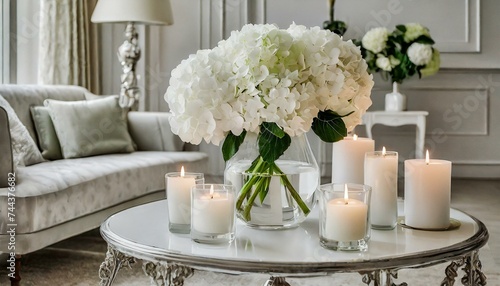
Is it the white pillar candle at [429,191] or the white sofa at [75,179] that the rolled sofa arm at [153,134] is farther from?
the white pillar candle at [429,191]

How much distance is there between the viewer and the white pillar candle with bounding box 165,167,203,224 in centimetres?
122

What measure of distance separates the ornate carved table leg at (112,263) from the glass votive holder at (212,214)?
0.21 m

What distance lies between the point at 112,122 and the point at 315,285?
1.53 meters

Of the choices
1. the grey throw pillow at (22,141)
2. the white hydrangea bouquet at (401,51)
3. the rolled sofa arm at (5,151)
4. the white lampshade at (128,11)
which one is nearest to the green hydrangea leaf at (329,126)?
the rolled sofa arm at (5,151)

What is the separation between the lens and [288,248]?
1099 millimetres

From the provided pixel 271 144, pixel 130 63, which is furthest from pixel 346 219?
pixel 130 63

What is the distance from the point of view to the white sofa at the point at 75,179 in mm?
1964

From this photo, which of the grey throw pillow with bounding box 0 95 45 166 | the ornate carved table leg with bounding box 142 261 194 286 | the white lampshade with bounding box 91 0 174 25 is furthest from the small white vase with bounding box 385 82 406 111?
the ornate carved table leg with bounding box 142 261 194 286

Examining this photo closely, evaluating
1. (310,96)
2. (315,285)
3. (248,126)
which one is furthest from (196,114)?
(315,285)

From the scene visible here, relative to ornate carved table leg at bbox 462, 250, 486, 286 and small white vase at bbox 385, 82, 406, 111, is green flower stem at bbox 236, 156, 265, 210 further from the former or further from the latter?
small white vase at bbox 385, 82, 406, 111

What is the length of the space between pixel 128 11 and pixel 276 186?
253 centimetres

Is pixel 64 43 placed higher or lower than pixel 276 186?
higher

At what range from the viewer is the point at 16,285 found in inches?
77.4

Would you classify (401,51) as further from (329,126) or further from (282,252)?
(282,252)
